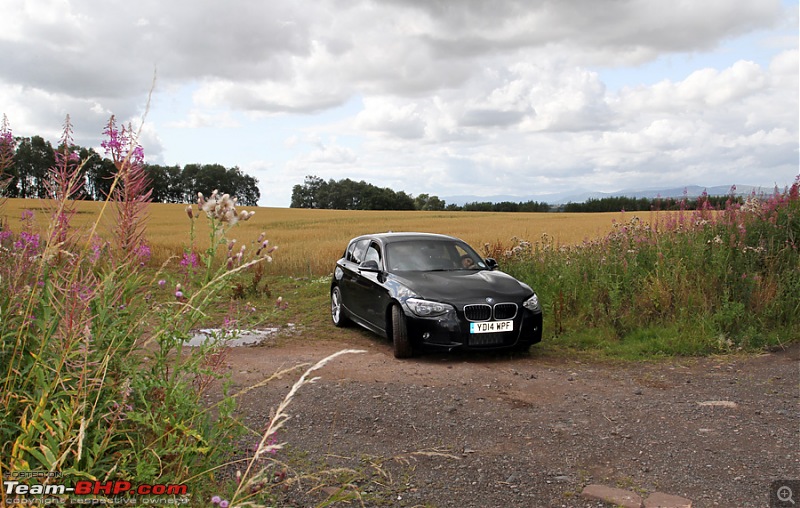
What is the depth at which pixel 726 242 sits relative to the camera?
1029cm

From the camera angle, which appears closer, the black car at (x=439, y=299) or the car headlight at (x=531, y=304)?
the black car at (x=439, y=299)

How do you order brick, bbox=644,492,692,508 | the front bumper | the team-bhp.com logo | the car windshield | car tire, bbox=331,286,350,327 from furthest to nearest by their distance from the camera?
1. car tire, bbox=331,286,350,327
2. the car windshield
3. the front bumper
4. brick, bbox=644,492,692,508
5. the team-bhp.com logo

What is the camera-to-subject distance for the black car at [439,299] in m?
8.05

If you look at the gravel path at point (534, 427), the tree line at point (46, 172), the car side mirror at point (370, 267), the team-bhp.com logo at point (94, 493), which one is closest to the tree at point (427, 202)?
the car side mirror at point (370, 267)

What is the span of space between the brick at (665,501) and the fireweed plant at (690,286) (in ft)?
15.8

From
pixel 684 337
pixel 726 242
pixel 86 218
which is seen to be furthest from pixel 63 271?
pixel 726 242

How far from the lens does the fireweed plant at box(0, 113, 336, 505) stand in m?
2.50

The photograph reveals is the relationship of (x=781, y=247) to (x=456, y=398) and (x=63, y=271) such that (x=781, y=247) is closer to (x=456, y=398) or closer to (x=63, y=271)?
(x=456, y=398)

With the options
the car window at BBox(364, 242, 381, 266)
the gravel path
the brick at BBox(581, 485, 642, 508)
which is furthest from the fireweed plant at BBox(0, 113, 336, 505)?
the car window at BBox(364, 242, 381, 266)

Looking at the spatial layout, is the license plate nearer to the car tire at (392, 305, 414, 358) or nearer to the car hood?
the car hood

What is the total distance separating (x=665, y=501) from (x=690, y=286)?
6.37 metres

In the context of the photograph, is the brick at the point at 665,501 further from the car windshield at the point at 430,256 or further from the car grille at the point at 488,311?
the car windshield at the point at 430,256

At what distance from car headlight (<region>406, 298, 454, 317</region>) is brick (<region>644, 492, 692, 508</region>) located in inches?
166

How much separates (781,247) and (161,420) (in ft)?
34.0
